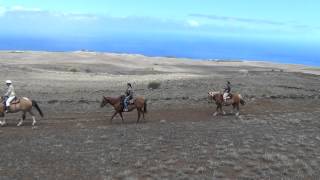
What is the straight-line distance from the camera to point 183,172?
19578 millimetres

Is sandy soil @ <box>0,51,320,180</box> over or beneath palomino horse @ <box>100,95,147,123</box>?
beneath

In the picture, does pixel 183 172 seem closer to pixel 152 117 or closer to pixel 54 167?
pixel 54 167


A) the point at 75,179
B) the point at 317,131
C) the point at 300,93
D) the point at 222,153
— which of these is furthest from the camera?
the point at 300,93

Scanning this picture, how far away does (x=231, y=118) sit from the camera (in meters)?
30.7

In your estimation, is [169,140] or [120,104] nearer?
[169,140]

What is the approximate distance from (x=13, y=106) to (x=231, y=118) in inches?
454

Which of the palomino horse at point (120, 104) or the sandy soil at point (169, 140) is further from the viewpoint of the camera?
the palomino horse at point (120, 104)

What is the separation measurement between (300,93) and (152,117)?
16.2 m

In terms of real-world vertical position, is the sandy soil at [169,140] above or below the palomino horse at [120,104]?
below

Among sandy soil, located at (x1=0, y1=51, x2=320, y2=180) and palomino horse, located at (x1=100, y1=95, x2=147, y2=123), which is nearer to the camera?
sandy soil, located at (x1=0, y1=51, x2=320, y2=180)

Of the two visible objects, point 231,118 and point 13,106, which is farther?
point 231,118

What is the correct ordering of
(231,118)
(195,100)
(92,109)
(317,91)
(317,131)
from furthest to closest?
(317,91) → (195,100) → (92,109) → (231,118) → (317,131)

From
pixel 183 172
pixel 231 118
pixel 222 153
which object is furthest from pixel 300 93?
pixel 183 172

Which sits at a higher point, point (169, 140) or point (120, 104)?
point (120, 104)
